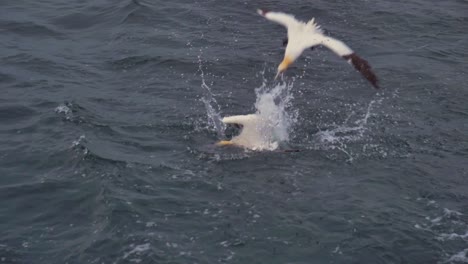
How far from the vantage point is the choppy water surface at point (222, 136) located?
34.0ft

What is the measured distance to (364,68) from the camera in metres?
12.3

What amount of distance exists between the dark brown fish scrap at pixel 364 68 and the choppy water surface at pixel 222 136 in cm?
144

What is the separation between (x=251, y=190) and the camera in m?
11.6

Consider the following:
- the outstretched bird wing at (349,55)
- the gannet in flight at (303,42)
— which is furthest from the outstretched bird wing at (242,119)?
the outstretched bird wing at (349,55)

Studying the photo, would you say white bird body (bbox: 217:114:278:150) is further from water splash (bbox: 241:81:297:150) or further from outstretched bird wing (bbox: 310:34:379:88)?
outstretched bird wing (bbox: 310:34:379:88)

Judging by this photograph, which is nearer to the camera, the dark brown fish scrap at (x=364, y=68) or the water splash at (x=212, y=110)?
the dark brown fish scrap at (x=364, y=68)

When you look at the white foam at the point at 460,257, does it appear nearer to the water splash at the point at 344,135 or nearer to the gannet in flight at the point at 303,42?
the water splash at the point at 344,135

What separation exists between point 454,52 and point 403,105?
4021mm

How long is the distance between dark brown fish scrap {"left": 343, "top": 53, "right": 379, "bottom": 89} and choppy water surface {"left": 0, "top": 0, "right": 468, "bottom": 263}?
4.72 ft

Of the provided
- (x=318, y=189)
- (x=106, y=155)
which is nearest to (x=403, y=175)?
(x=318, y=189)

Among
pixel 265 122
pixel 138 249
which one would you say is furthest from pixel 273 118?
pixel 138 249

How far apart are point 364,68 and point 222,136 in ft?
9.67

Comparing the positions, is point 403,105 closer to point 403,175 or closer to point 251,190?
point 403,175

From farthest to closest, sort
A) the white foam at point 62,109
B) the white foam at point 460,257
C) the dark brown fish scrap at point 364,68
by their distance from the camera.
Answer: the white foam at point 62,109, the dark brown fish scrap at point 364,68, the white foam at point 460,257
